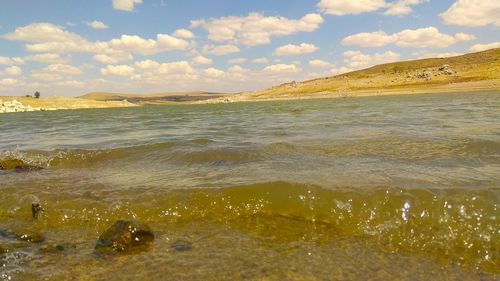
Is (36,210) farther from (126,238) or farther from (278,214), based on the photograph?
(278,214)

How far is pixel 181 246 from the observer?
21.2 feet

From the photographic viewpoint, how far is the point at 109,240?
6.44 m

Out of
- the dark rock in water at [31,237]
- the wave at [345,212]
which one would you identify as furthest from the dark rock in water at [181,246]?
the dark rock in water at [31,237]

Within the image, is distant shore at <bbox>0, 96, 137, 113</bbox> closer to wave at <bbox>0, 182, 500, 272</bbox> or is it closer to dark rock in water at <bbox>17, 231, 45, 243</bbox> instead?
wave at <bbox>0, 182, 500, 272</bbox>

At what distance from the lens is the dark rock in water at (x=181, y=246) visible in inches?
249

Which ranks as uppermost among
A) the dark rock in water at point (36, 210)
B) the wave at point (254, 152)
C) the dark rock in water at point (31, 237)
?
the wave at point (254, 152)

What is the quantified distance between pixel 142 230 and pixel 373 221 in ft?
13.1

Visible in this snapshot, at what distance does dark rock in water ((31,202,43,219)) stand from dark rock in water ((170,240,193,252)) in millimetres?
3452

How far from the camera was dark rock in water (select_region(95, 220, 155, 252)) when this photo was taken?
634cm

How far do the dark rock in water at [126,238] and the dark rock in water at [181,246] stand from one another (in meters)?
0.40

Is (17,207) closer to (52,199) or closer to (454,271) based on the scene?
(52,199)

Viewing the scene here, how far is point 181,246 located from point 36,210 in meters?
3.76

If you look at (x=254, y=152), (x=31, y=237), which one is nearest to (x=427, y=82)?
(x=254, y=152)

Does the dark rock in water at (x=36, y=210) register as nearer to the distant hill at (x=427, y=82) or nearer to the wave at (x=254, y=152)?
the wave at (x=254, y=152)
